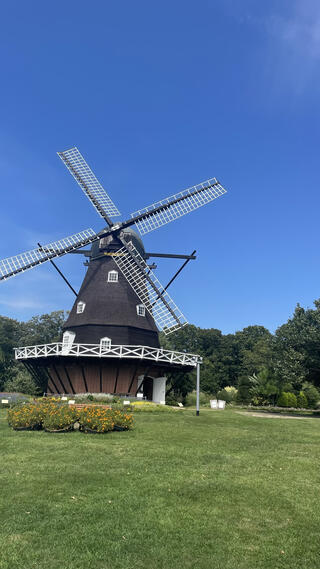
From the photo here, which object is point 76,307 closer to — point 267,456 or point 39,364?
point 39,364

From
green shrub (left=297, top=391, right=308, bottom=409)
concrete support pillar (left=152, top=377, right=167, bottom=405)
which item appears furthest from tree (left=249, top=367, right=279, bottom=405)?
concrete support pillar (left=152, top=377, right=167, bottom=405)

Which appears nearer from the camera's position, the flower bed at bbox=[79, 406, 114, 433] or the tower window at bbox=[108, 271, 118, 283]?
the flower bed at bbox=[79, 406, 114, 433]

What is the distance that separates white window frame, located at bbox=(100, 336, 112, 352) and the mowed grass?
15.1m

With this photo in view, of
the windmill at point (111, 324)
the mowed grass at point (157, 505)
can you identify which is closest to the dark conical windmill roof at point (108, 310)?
the windmill at point (111, 324)

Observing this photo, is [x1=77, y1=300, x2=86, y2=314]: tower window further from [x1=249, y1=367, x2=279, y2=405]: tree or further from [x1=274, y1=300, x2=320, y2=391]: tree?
[x1=249, y1=367, x2=279, y2=405]: tree

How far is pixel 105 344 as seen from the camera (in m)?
28.2

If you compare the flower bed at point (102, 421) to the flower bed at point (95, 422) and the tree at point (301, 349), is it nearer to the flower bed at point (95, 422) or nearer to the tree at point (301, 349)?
the flower bed at point (95, 422)

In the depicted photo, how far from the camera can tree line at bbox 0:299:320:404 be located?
3238 cm

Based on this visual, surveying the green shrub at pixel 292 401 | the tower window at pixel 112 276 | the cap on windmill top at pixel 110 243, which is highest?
the cap on windmill top at pixel 110 243

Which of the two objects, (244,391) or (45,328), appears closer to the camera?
(244,391)

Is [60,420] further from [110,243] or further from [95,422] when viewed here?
[110,243]

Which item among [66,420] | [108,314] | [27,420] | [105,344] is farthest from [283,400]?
[27,420]

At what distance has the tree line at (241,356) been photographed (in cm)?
3238

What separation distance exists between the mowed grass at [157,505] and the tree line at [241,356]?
2175 cm
